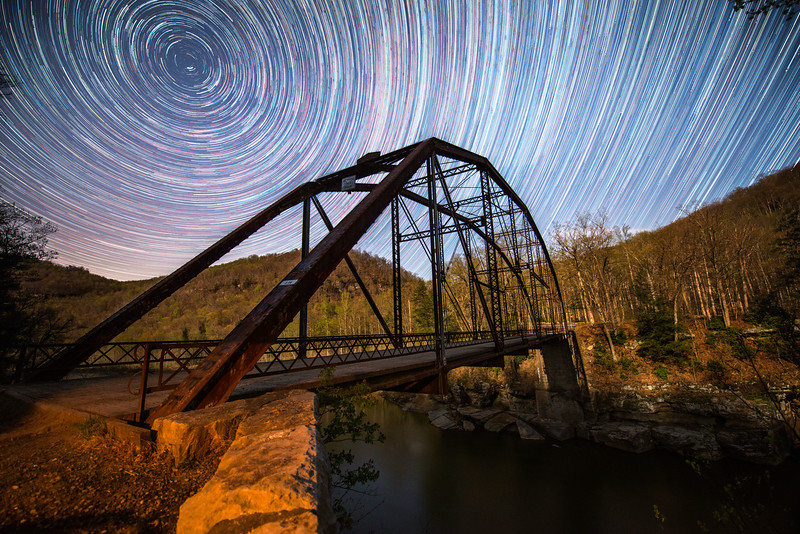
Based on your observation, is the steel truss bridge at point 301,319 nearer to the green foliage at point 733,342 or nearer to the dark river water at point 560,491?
the dark river water at point 560,491

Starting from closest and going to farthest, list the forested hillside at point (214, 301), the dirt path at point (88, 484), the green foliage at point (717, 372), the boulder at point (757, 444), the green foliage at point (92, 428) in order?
1. the dirt path at point (88, 484)
2. the green foliage at point (92, 428)
3. the boulder at point (757, 444)
4. the green foliage at point (717, 372)
5. the forested hillside at point (214, 301)

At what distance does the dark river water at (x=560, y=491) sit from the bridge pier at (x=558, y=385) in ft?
8.13

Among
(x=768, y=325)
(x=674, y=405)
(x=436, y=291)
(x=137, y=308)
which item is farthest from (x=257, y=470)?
(x=768, y=325)

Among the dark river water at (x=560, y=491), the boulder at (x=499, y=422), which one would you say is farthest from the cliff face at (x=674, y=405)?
the dark river water at (x=560, y=491)

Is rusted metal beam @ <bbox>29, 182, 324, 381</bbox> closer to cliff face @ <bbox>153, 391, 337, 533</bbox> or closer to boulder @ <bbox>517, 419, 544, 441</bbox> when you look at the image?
cliff face @ <bbox>153, 391, 337, 533</bbox>

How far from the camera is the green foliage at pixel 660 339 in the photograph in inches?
798

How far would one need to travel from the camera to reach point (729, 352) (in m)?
19.3

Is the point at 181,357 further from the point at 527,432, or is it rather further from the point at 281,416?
the point at 527,432

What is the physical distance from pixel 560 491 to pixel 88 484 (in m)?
18.2

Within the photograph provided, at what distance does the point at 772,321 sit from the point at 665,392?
756 centimetres

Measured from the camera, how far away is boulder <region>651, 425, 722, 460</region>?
15.5m

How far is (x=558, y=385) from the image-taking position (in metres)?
22.3

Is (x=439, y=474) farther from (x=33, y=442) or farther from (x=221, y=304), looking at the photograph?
(x=221, y=304)

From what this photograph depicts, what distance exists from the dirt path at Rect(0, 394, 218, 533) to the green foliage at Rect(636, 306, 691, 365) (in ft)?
90.0
